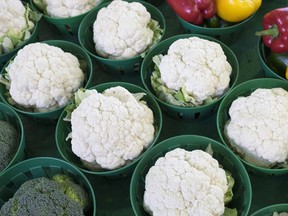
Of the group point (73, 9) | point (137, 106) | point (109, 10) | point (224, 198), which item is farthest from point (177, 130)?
point (73, 9)

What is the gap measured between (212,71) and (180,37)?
195mm

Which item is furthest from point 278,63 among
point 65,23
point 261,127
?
point 65,23

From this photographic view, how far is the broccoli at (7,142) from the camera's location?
1.12m

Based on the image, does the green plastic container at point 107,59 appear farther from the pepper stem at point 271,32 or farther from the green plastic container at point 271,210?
the green plastic container at point 271,210

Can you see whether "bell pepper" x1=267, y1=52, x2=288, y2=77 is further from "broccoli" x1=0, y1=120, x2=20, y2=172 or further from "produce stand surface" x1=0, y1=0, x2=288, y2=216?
Result: "broccoli" x1=0, y1=120, x2=20, y2=172

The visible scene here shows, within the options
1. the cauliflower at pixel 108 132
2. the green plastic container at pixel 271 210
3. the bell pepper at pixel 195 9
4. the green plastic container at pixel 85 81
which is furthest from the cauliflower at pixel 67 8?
the green plastic container at pixel 271 210

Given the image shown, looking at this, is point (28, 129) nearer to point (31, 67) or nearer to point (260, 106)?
point (31, 67)

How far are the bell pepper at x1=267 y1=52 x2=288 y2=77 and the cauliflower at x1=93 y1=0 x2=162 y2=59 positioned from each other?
408 mm

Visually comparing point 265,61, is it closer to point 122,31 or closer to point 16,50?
point 122,31

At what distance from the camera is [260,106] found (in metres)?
1.12

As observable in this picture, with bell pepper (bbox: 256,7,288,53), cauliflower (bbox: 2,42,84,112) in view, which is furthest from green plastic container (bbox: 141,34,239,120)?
cauliflower (bbox: 2,42,84,112)

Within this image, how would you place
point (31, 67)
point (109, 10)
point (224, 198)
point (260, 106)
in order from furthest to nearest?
1. point (109, 10)
2. point (31, 67)
3. point (260, 106)
4. point (224, 198)

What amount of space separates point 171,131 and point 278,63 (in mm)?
435

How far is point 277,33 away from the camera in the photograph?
48.7 inches
